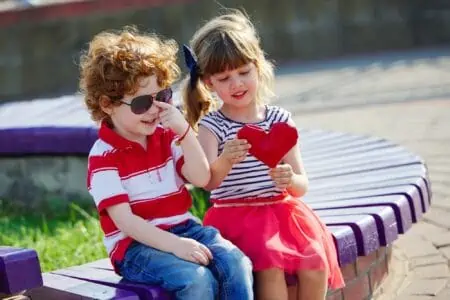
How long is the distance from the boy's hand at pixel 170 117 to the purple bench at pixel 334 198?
1.63ft

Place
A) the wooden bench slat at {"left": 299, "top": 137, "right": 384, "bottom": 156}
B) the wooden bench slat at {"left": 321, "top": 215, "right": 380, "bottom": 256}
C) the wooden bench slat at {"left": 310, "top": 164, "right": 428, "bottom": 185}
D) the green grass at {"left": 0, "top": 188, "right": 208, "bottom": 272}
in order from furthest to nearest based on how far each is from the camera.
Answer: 1. the wooden bench slat at {"left": 299, "top": 137, "right": 384, "bottom": 156}
2. the green grass at {"left": 0, "top": 188, "right": 208, "bottom": 272}
3. the wooden bench slat at {"left": 310, "top": 164, "right": 428, "bottom": 185}
4. the wooden bench slat at {"left": 321, "top": 215, "right": 380, "bottom": 256}

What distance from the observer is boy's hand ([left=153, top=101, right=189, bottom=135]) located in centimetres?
329

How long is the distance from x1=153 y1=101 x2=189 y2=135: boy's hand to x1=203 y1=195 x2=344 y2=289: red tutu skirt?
1.27ft

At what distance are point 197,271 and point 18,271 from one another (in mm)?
531

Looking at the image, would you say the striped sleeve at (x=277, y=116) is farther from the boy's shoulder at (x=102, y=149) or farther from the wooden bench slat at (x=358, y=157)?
the wooden bench slat at (x=358, y=157)

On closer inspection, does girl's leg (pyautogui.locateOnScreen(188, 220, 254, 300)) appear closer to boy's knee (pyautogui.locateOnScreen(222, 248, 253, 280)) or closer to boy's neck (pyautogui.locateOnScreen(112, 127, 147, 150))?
boy's knee (pyautogui.locateOnScreen(222, 248, 253, 280))

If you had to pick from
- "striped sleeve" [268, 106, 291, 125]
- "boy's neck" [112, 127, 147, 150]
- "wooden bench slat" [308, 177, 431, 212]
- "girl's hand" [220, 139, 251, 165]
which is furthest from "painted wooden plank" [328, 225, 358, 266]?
"boy's neck" [112, 127, 147, 150]

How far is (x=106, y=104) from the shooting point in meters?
3.32

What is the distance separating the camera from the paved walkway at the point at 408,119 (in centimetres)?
445

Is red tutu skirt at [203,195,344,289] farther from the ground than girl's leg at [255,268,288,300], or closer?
farther from the ground

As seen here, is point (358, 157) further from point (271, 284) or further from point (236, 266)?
point (236, 266)

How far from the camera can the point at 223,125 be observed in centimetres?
355

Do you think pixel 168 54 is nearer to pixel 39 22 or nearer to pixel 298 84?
pixel 298 84

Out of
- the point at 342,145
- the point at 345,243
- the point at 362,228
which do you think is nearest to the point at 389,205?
the point at 362,228
